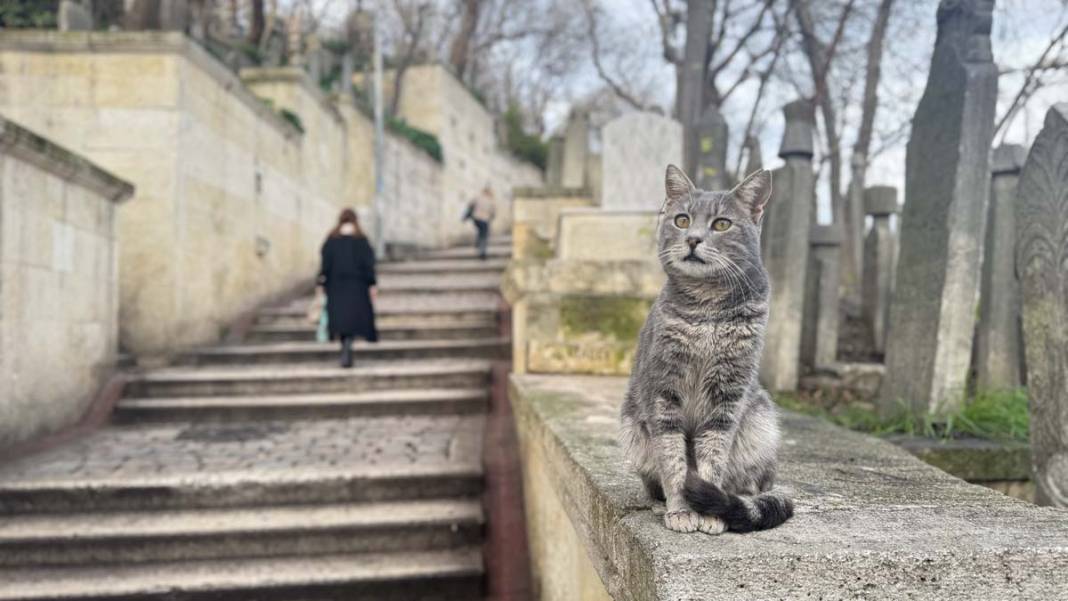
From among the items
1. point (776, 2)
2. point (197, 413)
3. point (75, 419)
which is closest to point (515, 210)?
point (197, 413)

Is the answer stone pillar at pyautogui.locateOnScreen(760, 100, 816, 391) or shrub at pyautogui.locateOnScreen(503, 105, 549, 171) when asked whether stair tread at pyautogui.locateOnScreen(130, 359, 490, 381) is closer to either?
stone pillar at pyautogui.locateOnScreen(760, 100, 816, 391)

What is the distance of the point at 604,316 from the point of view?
4.61 meters

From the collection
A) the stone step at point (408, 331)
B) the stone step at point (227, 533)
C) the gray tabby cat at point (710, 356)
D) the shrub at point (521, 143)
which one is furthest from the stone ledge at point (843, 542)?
the shrub at point (521, 143)

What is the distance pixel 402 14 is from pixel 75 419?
17.8 meters

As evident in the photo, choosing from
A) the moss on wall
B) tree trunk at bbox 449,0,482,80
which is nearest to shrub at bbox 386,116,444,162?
tree trunk at bbox 449,0,482,80

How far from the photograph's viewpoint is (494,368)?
249 inches

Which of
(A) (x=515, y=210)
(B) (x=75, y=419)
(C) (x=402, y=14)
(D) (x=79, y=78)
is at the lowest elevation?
(B) (x=75, y=419)

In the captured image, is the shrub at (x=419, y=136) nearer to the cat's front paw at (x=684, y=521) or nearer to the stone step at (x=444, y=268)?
the stone step at (x=444, y=268)

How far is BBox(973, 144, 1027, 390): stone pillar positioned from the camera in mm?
4289

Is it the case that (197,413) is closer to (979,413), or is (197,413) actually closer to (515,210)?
(515,210)

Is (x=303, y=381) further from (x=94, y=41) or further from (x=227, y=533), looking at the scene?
(x=94, y=41)

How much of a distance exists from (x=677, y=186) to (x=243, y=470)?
371 cm

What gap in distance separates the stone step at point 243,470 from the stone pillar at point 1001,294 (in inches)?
129

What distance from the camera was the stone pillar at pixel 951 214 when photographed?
3.49 m
